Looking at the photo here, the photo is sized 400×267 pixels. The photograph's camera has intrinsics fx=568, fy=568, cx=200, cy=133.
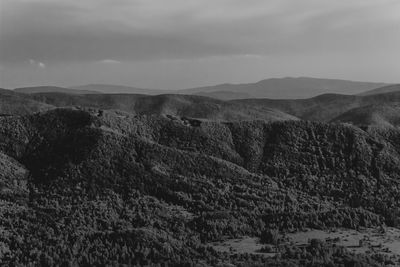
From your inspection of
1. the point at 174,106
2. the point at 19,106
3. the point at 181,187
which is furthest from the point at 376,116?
the point at 19,106

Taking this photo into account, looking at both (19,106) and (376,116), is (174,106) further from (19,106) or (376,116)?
(376,116)

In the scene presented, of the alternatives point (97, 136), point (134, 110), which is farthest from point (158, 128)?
point (134, 110)

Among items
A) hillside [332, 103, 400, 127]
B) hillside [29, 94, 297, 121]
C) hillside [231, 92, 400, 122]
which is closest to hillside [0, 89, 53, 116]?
hillside [29, 94, 297, 121]

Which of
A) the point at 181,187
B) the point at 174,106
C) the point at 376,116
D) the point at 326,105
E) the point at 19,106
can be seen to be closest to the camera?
the point at 181,187

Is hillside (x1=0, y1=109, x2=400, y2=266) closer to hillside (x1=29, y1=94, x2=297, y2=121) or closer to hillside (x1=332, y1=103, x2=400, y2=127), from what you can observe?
hillside (x1=332, y1=103, x2=400, y2=127)

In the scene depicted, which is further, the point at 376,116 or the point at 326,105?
the point at 326,105

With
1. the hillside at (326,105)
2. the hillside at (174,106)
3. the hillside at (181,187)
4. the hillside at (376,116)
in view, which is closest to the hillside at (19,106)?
the hillside at (174,106)
